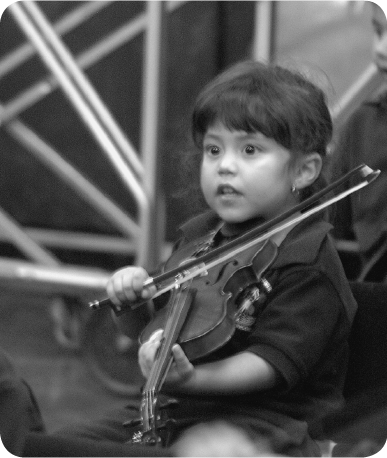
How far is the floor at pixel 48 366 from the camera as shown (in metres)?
2.96

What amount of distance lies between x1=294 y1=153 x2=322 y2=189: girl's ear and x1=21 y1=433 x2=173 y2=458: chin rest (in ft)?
1.75

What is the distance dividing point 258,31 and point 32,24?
700mm

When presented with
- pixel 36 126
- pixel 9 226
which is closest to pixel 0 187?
pixel 36 126

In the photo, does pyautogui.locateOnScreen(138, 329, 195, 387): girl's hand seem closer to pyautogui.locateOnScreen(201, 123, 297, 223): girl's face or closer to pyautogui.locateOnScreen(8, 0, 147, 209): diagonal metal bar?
pyautogui.locateOnScreen(201, 123, 297, 223): girl's face

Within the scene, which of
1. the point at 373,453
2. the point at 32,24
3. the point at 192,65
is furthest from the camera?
the point at 192,65

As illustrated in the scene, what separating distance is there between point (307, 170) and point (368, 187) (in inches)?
15.6

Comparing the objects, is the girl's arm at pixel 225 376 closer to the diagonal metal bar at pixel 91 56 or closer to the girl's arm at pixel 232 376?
the girl's arm at pixel 232 376

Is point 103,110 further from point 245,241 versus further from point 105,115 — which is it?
point 245,241

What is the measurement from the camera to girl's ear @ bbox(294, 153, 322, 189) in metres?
1.45

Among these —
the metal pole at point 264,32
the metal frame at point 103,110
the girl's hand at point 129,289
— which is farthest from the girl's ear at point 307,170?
the metal pole at point 264,32

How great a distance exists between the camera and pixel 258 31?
2658 millimetres

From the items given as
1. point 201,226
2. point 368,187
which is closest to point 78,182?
point 368,187

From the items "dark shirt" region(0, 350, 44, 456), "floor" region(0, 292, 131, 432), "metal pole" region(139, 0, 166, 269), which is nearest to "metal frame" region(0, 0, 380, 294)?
"metal pole" region(139, 0, 166, 269)

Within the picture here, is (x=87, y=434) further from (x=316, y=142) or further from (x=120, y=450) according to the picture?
(x=316, y=142)
